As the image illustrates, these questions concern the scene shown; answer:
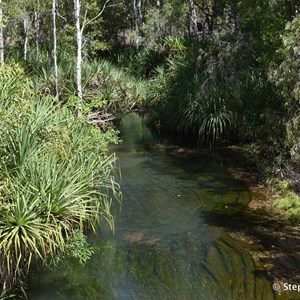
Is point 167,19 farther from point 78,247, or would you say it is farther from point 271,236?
point 78,247

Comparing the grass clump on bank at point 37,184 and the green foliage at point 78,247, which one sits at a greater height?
the grass clump on bank at point 37,184

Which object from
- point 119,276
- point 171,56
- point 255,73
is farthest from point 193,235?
point 171,56

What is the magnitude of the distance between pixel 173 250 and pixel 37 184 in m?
3.31

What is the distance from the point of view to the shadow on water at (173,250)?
7543 millimetres

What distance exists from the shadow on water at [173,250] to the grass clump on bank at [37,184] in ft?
2.64

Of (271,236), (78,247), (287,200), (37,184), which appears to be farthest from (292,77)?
(37,184)

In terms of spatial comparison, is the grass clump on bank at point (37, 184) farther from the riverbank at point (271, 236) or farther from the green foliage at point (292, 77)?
the green foliage at point (292, 77)

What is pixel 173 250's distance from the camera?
9.05 m

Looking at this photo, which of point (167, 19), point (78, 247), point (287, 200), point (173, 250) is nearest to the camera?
point (78, 247)

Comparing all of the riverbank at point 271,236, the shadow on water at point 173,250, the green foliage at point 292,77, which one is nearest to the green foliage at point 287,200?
the riverbank at point 271,236

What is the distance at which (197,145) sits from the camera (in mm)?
18094

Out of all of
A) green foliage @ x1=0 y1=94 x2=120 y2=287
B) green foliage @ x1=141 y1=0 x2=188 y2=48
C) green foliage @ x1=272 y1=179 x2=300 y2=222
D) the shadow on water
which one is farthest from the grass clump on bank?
green foliage @ x1=141 y1=0 x2=188 y2=48

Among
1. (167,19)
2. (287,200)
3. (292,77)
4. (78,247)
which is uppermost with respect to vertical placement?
(167,19)

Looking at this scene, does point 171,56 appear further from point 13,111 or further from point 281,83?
point 13,111
